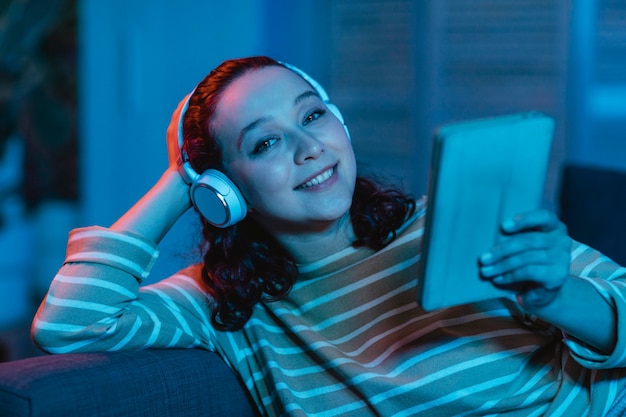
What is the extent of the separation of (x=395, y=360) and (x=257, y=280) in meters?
0.27

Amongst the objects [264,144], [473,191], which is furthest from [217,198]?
[473,191]

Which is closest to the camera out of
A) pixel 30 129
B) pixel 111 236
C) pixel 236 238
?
pixel 111 236

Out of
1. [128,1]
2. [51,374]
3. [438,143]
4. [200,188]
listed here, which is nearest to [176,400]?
[51,374]

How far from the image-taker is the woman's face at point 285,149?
3.84ft

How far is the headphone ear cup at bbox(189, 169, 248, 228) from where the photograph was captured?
1.19 metres

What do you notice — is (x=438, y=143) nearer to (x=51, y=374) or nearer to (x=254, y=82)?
(x=254, y=82)

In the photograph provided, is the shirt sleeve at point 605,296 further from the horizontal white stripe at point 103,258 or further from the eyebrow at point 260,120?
the horizontal white stripe at point 103,258

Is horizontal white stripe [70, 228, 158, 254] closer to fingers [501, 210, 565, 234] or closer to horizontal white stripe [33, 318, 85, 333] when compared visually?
horizontal white stripe [33, 318, 85, 333]

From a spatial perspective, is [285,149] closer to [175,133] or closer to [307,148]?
[307,148]

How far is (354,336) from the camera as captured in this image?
4.09ft

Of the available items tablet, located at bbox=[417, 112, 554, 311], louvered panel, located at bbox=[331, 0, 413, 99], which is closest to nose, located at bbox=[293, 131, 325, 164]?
tablet, located at bbox=[417, 112, 554, 311]

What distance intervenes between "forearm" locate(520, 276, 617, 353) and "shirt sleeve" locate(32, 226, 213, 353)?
0.58 metres

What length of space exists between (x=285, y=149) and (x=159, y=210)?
0.24 metres

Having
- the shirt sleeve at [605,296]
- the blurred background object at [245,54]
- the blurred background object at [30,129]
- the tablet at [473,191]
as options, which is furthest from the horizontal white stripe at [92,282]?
the blurred background object at [30,129]
